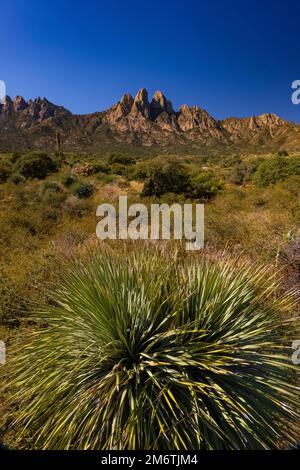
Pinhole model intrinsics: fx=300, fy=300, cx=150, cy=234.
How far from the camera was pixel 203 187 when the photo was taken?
55.0 feet

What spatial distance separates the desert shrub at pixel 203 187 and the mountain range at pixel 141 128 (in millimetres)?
43466

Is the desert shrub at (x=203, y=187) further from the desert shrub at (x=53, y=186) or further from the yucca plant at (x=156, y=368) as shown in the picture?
the yucca plant at (x=156, y=368)

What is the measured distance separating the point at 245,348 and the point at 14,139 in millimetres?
63623

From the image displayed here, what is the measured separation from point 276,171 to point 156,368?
691 inches

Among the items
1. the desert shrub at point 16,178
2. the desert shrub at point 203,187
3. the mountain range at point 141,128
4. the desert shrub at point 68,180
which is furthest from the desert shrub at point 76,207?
the mountain range at point 141,128

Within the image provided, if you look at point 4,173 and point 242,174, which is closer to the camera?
point 4,173

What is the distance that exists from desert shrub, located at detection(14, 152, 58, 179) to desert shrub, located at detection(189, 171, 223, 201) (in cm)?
1010

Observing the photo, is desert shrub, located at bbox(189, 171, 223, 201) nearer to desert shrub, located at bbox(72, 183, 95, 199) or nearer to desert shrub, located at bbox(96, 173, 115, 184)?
desert shrub, located at bbox(96, 173, 115, 184)

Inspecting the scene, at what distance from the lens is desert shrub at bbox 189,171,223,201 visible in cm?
1641

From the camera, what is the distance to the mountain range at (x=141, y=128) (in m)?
63.9

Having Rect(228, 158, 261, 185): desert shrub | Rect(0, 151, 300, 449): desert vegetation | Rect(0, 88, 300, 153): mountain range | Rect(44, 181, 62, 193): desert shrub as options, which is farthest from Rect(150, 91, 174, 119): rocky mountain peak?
Rect(0, 151, 300, 449): desert vegetation

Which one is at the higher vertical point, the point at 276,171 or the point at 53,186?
the point at 276,171

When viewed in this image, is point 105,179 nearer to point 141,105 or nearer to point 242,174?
point 242,174

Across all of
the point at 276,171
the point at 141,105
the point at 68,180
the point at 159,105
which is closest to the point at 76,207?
the point at 68,180
